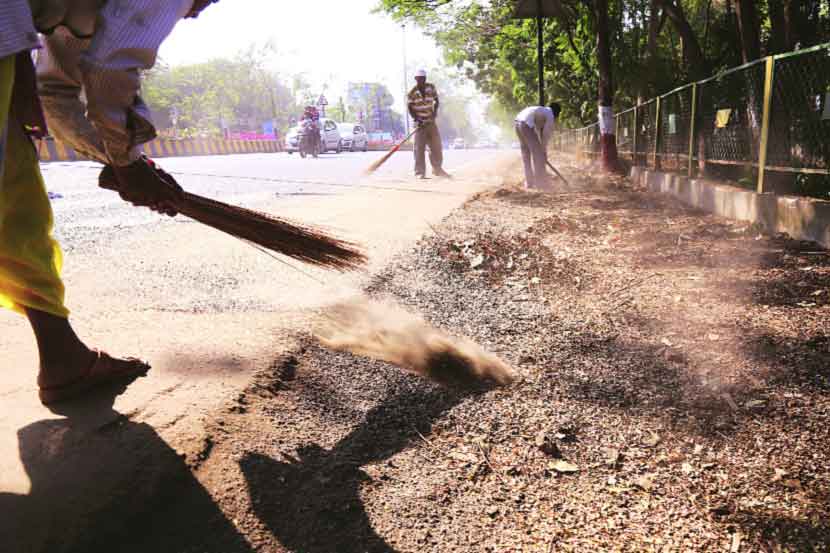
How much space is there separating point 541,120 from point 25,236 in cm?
Result: 750

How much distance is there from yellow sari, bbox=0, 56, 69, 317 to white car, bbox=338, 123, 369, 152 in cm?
2779

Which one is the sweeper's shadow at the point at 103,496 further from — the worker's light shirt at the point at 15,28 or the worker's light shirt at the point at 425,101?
the worker's light shirt at the point at 425,101

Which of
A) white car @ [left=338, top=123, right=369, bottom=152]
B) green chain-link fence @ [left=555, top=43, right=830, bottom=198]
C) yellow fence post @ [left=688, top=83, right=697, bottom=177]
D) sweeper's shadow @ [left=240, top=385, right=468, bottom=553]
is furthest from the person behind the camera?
white car @ [left=338, top=123, right=369, bottom=152]

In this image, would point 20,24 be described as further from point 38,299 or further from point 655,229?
point 655,229

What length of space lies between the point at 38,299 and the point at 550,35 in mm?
15369

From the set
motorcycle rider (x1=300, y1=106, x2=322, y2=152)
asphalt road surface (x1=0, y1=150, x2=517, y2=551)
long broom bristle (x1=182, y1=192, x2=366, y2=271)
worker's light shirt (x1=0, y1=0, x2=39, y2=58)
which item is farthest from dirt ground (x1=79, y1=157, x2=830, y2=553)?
motorcycle rider (x1=300, y1=106, x2=322, y2=152)

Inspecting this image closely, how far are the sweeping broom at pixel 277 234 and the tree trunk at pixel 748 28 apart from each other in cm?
607

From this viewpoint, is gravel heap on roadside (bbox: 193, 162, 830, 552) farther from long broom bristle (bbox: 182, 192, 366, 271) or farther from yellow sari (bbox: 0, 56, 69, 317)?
yellow sari (bbox: 0, 56, 69, 317)

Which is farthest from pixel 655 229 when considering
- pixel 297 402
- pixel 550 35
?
pixel 550 35

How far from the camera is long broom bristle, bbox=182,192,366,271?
203cm

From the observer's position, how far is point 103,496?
1.33 m

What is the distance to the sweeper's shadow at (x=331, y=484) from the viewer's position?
126 centimetres

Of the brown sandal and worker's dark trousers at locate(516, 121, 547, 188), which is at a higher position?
worker's dark trousers at locate(516, 121, 547, 188)

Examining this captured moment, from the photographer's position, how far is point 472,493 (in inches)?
56.4
